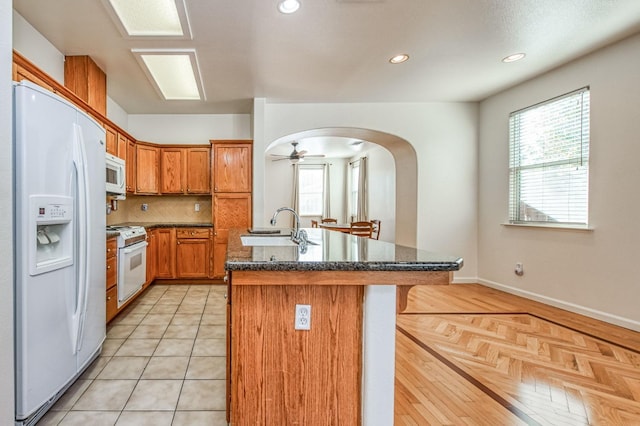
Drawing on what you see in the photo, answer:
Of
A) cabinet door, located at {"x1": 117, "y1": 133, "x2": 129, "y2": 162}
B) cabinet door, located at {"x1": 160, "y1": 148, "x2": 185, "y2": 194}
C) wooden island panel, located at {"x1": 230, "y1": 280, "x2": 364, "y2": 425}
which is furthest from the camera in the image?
cabinet door, located at {"x1": 160, "y1": 148, "x2": 185, "y2": 194}

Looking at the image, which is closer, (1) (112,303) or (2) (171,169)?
(1) (112,303)

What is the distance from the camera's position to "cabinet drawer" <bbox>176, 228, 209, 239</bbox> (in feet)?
14.1

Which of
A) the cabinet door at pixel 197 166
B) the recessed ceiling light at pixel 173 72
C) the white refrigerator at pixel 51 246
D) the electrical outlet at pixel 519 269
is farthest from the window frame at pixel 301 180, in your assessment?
the white refrigerator at pixel 51 246

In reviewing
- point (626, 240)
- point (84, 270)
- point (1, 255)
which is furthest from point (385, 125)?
point (1, 255)

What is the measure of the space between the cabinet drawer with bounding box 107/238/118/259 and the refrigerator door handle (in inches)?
39.0

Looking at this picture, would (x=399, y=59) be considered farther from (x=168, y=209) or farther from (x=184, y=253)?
(x=168, y=209)

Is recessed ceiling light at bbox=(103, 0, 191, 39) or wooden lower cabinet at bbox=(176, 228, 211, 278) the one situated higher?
recessed ceiling light at bbox=(103, 0, 191, 39)

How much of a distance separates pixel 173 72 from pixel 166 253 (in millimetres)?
2458

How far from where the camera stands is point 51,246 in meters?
1.62

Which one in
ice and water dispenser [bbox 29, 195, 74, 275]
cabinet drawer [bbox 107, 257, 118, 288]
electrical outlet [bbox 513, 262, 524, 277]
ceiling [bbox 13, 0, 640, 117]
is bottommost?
electrical outlet [bbox 513, 262, 524, 277]

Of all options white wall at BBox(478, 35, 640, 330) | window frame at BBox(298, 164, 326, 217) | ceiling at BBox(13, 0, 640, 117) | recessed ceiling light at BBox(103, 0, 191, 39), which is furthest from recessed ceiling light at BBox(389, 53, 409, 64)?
window frame at BBox(298, 164, 326, 217)

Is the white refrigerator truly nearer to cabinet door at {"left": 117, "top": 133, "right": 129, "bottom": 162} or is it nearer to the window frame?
cabinet door at {"left": 117, "top": 133, "right": 129, "bottom": 162}

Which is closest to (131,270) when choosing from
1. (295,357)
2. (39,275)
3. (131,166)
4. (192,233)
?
(192,233)

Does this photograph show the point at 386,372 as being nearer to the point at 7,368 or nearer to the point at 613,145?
the point at 7,368
